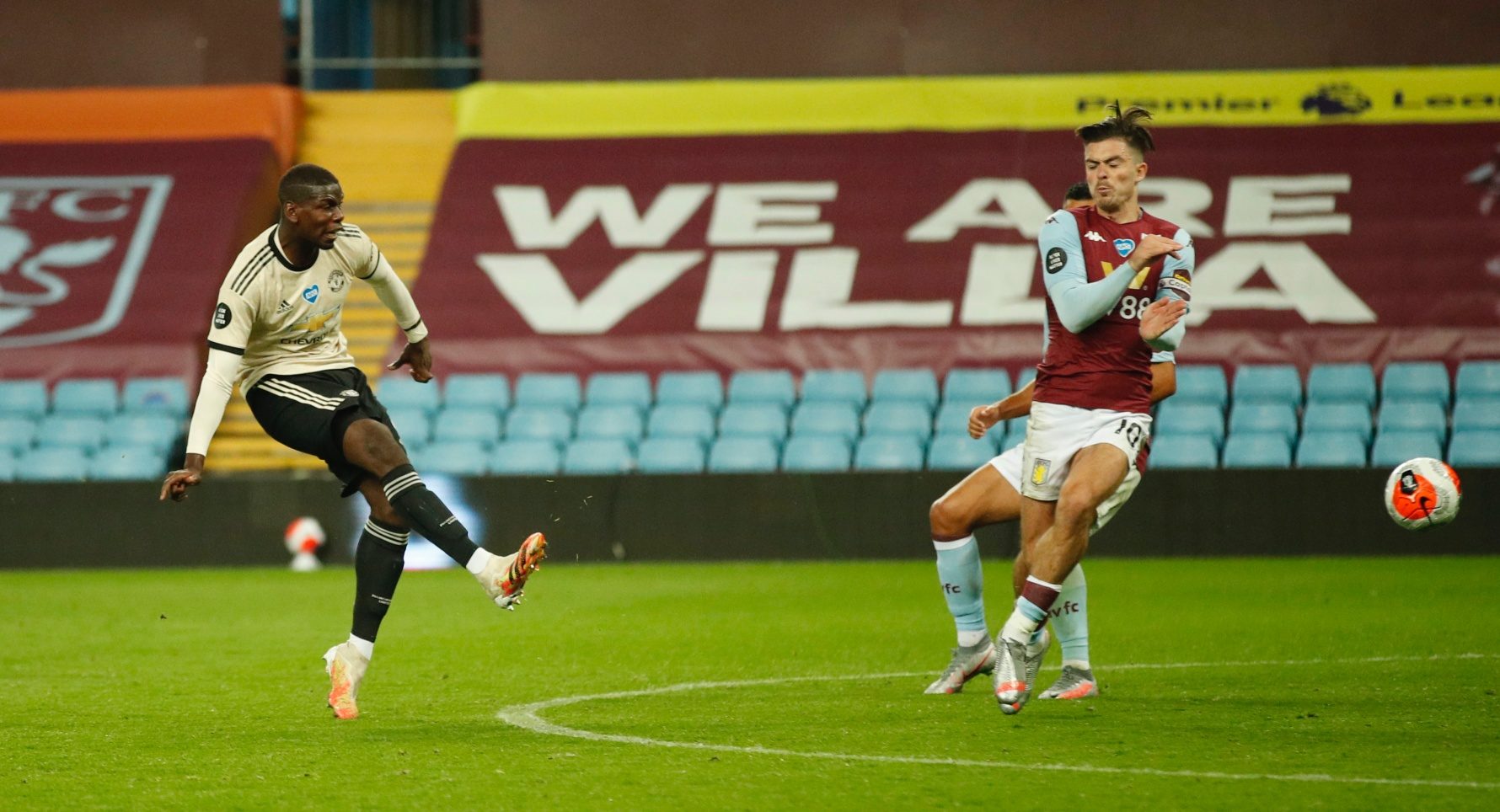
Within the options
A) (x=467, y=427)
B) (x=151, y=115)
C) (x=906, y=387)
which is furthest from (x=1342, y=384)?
(x=151, y=115)

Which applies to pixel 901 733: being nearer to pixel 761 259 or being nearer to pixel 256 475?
pixel 256 475

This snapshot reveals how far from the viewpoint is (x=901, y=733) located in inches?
239

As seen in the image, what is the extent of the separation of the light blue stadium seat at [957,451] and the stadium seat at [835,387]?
968 millimetres

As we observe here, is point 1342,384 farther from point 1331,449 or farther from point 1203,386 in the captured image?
point 1203,386

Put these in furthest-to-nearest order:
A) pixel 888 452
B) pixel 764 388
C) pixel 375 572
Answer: pixel 764 388 < pixel 888 452 < pixel 375 572

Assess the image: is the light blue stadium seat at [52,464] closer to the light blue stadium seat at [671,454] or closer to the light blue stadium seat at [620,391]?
the light blue stadium seat at [620,391]

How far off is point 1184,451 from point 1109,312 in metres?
8.72

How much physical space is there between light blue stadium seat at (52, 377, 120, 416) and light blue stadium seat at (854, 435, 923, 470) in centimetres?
666

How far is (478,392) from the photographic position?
1664cm

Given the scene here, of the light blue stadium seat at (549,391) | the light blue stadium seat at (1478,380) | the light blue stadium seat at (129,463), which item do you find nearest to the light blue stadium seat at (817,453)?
the light blue stadium seat at (549,391)

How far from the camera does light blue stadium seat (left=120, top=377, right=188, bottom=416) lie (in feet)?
54.9

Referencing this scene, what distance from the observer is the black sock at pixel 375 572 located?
6844mm

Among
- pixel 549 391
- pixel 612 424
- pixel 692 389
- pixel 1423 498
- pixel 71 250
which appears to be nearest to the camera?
pixel 1423 498

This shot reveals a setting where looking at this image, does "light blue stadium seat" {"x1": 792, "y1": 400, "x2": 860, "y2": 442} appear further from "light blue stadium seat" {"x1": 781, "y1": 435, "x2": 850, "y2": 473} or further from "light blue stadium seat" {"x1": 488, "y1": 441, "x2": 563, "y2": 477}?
"light blue stadium seat" {"x1": 488, "y1": 441, "x2": 563, "y2": 477}
